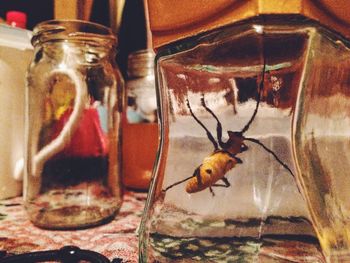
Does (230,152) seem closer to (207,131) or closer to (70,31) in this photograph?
(207,131)

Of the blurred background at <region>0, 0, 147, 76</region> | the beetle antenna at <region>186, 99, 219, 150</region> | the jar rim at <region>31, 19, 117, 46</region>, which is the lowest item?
the beetle antenna at <region>186, 99, 219, 150</region>

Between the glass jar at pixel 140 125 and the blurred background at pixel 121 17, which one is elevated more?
the blurred background at pixel 121 17

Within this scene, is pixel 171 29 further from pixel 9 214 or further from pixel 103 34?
pixel 9 214

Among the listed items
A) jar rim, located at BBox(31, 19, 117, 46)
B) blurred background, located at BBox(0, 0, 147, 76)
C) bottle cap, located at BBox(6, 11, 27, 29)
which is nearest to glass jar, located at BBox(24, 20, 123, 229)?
jar rim, located at BBox(31, 19, 117, 46)

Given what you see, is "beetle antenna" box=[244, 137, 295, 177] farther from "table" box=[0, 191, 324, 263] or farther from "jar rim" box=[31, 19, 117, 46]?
"jar rim" box=[31, 19, 117, 46]

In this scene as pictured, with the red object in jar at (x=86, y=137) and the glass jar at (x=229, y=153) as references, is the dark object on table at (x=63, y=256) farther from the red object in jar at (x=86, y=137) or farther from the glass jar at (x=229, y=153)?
the red object in jar at (x=86, y=137)

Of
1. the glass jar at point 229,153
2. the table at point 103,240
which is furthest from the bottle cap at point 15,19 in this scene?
the glass jar at point 229,153
